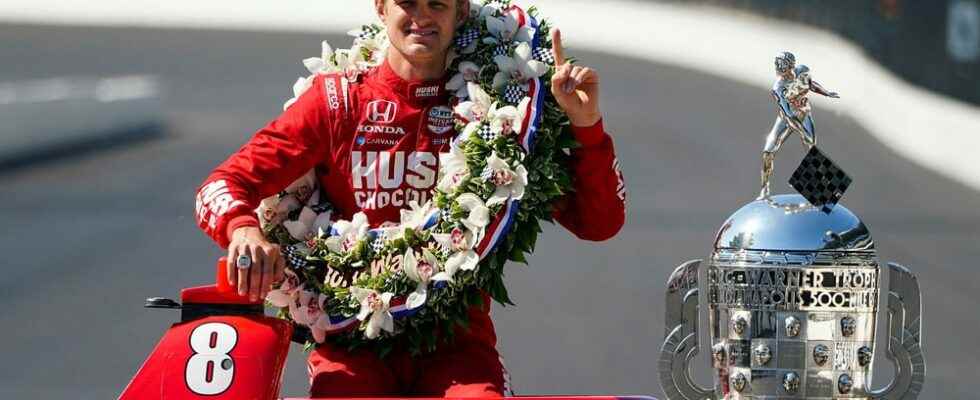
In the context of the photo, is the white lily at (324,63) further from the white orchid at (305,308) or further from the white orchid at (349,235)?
the white orchid at (305,308)

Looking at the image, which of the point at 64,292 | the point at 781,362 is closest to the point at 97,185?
the point at 64,292

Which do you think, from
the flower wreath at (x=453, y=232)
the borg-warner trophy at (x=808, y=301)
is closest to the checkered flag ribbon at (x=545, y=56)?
the flower wreath at (x=453, y=232)

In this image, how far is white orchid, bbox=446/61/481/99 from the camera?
5.07 metres

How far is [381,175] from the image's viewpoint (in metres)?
4.98

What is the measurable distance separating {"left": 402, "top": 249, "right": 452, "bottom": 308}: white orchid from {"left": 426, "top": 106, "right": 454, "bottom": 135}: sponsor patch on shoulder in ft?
1.21

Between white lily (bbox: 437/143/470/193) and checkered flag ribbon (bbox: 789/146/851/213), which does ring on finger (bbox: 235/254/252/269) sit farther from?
checkered flag ribbon (bbox: 789/146/851/213)

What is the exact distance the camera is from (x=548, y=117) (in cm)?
499

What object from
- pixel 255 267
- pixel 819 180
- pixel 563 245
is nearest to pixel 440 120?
pixel 255 267

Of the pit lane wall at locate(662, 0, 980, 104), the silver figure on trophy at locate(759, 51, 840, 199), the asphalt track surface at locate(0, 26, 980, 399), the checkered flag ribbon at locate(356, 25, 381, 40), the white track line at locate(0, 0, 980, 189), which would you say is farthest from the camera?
the white track line at locate(0, 0, 980, 189)

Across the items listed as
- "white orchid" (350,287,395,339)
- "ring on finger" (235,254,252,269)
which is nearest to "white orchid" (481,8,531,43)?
"white orchid" (350,287,395,339)

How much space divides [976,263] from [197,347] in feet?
31.3

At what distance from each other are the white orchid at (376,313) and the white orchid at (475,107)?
536mm

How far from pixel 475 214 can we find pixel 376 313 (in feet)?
1.20

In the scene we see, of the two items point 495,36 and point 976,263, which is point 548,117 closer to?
point 495,36
